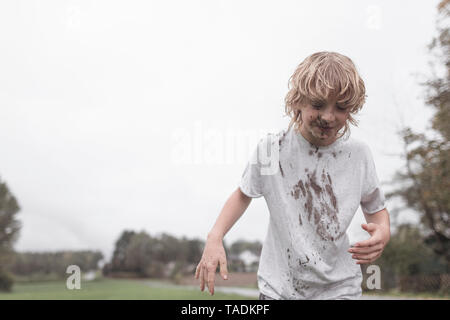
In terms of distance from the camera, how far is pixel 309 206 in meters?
2.37

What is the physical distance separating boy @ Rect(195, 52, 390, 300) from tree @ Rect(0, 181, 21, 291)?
52.8 meters

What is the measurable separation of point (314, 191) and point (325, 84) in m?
0.60

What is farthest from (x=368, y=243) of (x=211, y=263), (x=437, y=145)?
(x=437, y=145)

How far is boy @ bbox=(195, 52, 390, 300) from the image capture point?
2199 millimetres

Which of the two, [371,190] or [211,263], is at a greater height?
[371,190]

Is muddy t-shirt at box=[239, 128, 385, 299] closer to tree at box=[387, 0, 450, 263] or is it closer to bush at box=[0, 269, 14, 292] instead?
tree at box=[387, 0, 450, 263]

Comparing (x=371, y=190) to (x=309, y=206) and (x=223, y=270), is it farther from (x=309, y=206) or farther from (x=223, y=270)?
(x=223, y=270)

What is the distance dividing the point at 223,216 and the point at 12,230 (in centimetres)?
5658

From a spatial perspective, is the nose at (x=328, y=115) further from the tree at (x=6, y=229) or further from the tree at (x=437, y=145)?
the tree at (x=6, y=229)

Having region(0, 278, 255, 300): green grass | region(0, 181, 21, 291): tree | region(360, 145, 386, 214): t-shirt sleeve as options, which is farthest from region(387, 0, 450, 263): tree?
region(0, 181, 21, 291): tree

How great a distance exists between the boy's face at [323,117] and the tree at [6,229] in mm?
53083

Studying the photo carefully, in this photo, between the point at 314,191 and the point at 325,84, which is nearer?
the point at 325,84
